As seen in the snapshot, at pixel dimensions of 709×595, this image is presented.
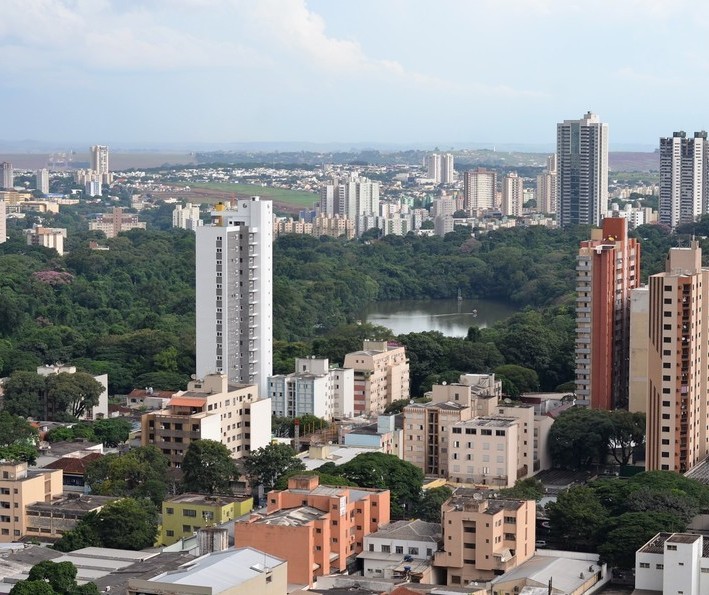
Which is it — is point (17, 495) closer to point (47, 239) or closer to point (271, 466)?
point (271, 466)

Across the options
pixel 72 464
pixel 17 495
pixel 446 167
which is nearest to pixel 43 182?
pixel 446 167

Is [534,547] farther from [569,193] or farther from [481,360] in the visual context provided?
[569,193]

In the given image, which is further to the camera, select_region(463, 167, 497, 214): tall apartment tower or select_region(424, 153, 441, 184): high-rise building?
select_region(424, 153, 441, 184): high-rise building

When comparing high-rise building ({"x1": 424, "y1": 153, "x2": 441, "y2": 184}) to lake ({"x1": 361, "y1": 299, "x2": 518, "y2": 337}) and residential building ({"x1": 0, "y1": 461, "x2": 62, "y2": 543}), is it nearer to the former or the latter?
lake ({"x1": 361, "y1": 299, "x2": 518, "y2": 337})

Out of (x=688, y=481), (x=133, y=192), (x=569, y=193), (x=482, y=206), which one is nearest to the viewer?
(x=688, y=481)

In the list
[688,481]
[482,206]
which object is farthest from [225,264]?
[482,206]

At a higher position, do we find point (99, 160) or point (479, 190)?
point (99, 160)

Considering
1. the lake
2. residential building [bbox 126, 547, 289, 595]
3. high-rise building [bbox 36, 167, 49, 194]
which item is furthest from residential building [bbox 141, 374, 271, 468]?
high-rise building [bbox 36, 167, 49, 194]
